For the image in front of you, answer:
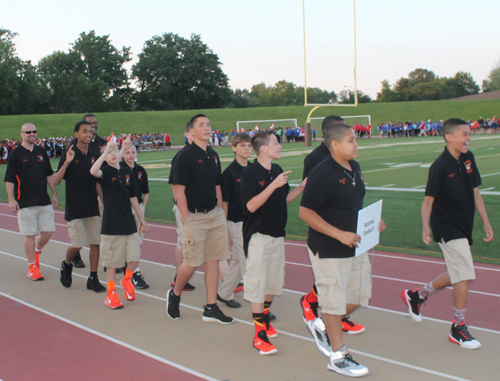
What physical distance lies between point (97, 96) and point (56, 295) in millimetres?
78421

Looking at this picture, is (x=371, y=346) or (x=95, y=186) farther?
(x=95, y=186)

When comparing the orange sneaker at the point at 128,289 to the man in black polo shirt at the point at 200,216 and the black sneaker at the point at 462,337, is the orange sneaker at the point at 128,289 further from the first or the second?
the black sneaker at the point at 462,337

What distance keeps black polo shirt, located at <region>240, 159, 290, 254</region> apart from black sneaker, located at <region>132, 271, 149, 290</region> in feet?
8.04

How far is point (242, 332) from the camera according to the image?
194 inches

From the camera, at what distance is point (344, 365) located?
3.85 meters

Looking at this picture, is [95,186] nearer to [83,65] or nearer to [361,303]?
[361,303]

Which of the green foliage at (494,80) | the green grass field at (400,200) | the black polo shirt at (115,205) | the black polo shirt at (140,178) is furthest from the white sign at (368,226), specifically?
the green foliage at (494,80)

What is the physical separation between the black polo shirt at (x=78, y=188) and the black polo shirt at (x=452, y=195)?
13.5ft

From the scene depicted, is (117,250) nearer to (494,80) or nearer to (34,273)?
(34,273)

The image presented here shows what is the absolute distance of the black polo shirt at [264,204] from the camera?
449 cm

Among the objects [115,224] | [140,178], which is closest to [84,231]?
[115,224]

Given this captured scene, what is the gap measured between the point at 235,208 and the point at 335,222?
1.93 m

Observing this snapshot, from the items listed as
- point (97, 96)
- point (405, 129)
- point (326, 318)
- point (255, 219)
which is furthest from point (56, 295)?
point (97, 96)

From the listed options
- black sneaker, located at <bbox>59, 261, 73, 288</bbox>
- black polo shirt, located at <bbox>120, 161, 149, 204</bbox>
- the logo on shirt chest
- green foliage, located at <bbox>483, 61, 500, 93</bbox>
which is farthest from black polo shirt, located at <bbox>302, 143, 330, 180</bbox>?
green foliage, located at <bbox>483, 61, 500, 93</bbox>
